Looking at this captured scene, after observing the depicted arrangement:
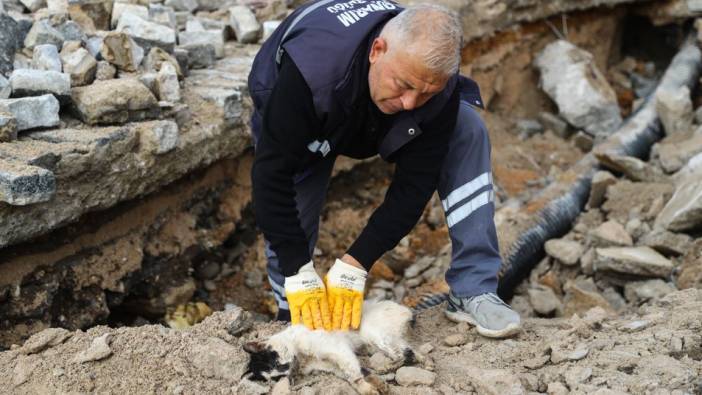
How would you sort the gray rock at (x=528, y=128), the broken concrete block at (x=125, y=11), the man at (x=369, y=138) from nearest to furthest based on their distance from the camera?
the man at (x=369, y=138), the broken concrete block at (x=125, y=11), the gray rock at (x=528, y=128)

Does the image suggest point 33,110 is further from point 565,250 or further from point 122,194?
point 565,250

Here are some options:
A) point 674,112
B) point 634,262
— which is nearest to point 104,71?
point 634,262

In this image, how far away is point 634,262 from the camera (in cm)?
398

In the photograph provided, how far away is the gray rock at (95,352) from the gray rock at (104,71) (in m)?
1.56

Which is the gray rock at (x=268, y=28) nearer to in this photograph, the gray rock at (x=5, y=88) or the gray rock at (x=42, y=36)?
the gray rock at (x=42, y=36)

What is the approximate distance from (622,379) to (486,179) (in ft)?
3.28

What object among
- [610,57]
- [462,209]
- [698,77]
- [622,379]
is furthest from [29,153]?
[610,57]

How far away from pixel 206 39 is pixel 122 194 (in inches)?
57.2

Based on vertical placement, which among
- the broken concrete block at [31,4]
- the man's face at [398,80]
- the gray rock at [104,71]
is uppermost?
the man's face at [398,80]

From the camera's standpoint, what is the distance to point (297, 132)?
2574mm

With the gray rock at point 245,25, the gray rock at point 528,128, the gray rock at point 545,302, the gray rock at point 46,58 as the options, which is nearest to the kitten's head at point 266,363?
the gray rock at point 46,58

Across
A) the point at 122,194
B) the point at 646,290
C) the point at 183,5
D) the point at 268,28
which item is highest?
the point at 183,5

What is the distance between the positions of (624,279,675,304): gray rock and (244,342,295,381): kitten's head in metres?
2.15

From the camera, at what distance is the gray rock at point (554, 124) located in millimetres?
6446
